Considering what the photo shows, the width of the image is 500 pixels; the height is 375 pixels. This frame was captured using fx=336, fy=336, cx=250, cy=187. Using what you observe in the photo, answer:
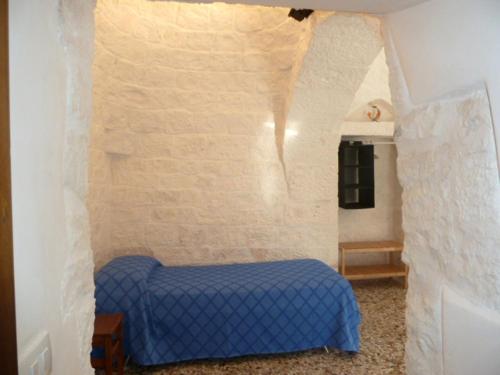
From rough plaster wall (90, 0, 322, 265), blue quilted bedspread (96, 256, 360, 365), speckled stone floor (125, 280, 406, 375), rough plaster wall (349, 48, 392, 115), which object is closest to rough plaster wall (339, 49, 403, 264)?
rough plaster wall (349, 48, 392, 115)

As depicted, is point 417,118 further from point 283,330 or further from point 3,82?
point 283,330

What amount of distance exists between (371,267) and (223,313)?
2818mm

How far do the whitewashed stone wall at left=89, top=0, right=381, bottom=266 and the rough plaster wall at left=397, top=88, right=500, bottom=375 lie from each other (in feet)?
6.40

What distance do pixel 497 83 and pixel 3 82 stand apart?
110 cm

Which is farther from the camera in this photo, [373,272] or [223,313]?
[373,272]

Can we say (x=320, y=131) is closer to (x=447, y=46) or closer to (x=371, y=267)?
(x=371, y=267)

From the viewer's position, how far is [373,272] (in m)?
4.50

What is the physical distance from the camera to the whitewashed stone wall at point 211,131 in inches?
123

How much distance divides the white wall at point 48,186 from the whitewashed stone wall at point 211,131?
2172 mm

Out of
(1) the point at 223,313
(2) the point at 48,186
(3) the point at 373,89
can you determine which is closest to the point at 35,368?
(2) the point at 48,186

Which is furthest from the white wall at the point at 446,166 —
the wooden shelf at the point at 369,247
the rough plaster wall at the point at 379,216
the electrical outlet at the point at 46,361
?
the rough plaster wall at the point at 379,216

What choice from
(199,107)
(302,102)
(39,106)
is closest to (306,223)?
(302,102)

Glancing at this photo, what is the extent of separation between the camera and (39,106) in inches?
30.8

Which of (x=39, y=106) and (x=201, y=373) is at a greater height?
(x=39, y=106)
